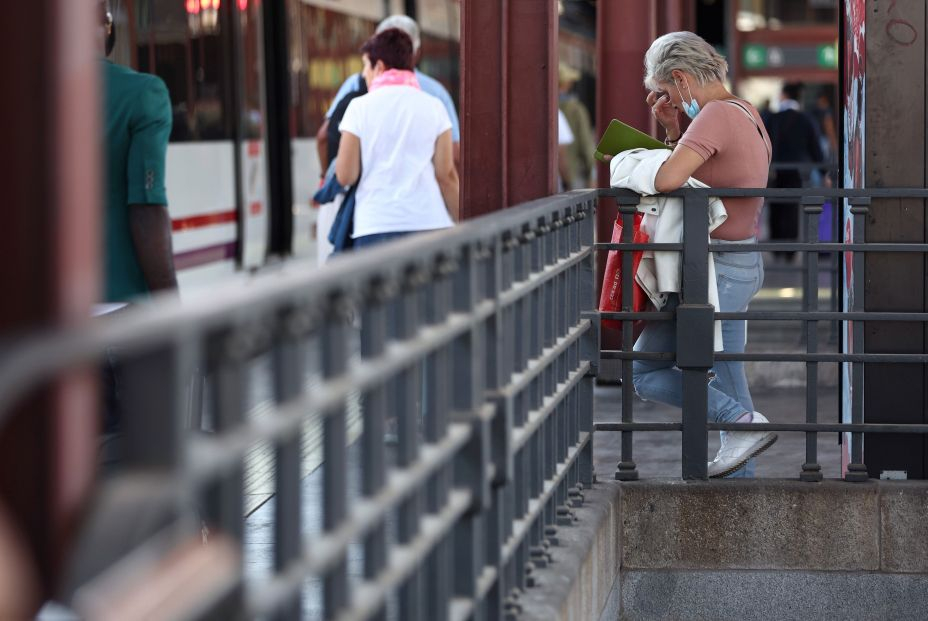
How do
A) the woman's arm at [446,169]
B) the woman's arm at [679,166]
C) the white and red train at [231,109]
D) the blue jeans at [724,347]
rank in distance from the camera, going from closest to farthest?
the woman's arm at [679,166]
the blue jeans at [724,347]
the woman's arm at [446,169]
the white and red train at [231,109]

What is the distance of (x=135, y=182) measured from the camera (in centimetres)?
429

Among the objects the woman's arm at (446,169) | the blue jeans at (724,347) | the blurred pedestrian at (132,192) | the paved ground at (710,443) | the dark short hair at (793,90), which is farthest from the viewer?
the dark short hair at (793,90)

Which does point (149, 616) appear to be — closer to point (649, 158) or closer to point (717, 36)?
point (649, 158)

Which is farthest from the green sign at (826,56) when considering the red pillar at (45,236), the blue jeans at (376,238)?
the red pillar at (45,236)

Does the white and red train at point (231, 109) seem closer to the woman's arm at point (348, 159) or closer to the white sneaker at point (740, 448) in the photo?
the woman's arm at point (348, 159)

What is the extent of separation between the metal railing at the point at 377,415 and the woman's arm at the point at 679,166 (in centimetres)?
68

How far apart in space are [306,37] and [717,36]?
70.0 feet

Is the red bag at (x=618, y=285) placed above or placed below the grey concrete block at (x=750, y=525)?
above

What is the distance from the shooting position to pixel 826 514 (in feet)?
18.9

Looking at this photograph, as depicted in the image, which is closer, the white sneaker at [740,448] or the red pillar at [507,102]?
the red pillar at [507,102]

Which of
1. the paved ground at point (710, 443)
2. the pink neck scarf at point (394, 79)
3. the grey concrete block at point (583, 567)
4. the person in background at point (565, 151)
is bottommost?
the paved ground at point (710, 443)

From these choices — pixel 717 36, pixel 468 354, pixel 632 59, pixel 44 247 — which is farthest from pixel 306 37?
Answer: pixel 717 36

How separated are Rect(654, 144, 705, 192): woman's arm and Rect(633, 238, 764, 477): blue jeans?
0.35 meters

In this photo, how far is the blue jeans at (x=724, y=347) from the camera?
19.1 ft
